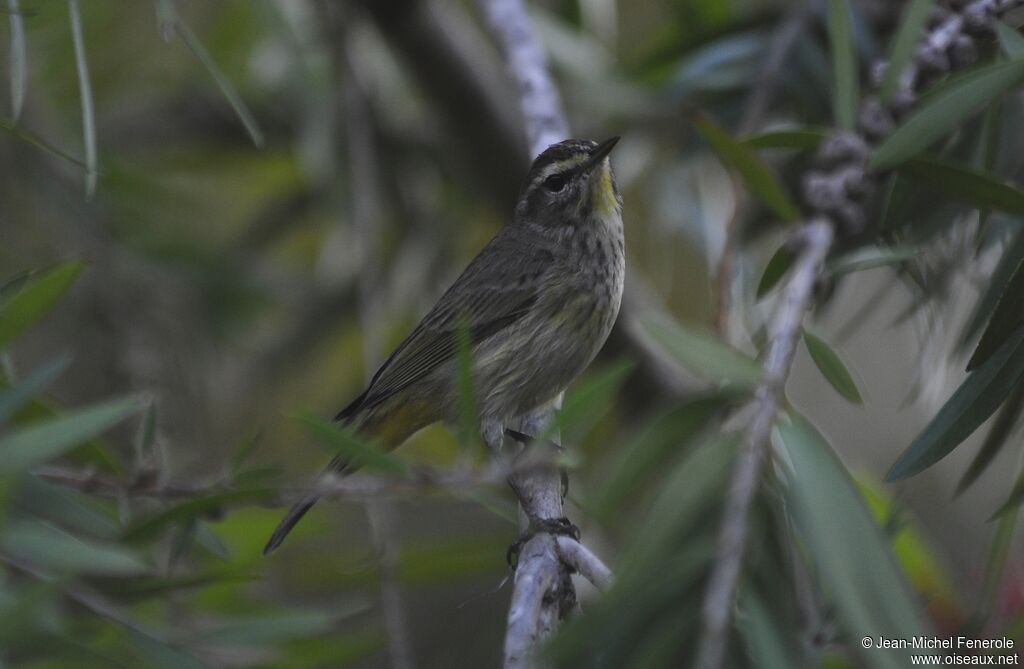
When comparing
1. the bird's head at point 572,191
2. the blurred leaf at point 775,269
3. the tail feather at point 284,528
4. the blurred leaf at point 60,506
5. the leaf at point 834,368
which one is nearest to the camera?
the leaf at point 834,368

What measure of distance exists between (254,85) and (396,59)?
89cm

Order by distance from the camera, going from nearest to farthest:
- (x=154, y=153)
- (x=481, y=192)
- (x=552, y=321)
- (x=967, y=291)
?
(x=967, y=291)
(x=552, y=321)
(x=481, y=192)
(x=154, y=153)

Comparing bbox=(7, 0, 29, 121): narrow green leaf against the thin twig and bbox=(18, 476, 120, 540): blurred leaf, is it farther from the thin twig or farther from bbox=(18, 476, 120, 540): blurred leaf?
the thin twig

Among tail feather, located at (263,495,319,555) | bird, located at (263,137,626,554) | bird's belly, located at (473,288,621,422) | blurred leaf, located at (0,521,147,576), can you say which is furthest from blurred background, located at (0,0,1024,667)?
blurred leaf, located at (0,521,147,576)

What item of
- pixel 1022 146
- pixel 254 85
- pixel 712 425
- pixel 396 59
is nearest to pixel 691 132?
pixel 396 59

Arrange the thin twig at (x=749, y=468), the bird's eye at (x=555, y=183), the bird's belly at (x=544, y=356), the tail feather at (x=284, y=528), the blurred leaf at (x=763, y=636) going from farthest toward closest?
the bird's eye at (x=555, y=183)
the bird's belly at (x=544, y=356)
the tail feather at (x=284, y=528)
the blurred leaf at (x=763, y=636)
the thin twig at (x=749, y=468)

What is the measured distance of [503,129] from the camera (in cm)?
396

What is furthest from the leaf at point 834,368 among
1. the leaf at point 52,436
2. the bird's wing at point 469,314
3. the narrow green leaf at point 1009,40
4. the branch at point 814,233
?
the bird's wing at point 469,314

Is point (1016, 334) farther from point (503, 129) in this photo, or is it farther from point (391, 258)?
point (391, 258)

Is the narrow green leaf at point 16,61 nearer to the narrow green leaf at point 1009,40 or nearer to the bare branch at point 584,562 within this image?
the bare branch at point 584,562

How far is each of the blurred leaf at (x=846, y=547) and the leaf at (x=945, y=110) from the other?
1.61 ft

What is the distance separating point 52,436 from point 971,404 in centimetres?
133

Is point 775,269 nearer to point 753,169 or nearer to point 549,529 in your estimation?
point 753,169

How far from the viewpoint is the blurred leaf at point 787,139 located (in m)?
1.83
